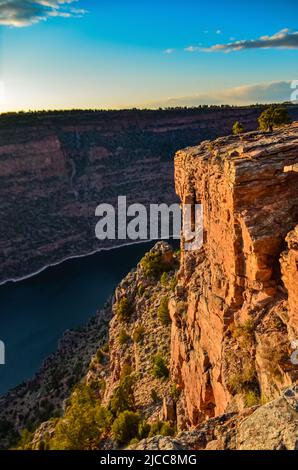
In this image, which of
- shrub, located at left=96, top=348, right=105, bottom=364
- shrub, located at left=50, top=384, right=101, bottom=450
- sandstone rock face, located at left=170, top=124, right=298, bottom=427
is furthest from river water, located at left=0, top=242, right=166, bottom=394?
sandstone rock face, located at left=170, top=124, right=298, bottom=427

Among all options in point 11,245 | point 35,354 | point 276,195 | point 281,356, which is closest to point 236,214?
point 276,195

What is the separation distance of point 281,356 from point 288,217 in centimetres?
523

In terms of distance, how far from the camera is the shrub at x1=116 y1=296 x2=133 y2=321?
3867 cm

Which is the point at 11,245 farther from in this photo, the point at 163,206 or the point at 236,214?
the point at 236,214

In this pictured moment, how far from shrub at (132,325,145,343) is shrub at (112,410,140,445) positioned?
36.0ft

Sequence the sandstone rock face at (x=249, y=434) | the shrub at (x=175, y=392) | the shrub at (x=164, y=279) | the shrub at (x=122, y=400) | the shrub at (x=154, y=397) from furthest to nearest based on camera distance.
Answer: the shrub at (x=164, y=279) → the shrub at (x=154, y=397) → the shrub at (x=122, y=400) → the shrub at (x=175, y=392) → the sandstone rock face at (x=249, y=434)

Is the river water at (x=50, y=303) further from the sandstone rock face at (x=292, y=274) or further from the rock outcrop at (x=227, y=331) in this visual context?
the sandstone rock face at (x=292, y=274)

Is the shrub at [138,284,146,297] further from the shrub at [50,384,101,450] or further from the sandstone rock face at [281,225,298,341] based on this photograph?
the sandstone rock face at [281,225,298,341]

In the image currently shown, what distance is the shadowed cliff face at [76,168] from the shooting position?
97.4m

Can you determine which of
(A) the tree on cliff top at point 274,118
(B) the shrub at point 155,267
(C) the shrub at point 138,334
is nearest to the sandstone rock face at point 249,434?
(C) the shrub at point 138,334

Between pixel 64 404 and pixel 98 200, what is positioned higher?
pixel 98 200

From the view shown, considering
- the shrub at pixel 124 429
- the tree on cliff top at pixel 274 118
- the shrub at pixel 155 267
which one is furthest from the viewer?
the shrub at pixel 155 267

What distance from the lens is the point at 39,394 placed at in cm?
4075

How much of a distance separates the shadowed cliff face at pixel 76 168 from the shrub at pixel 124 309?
5495 centimetres
